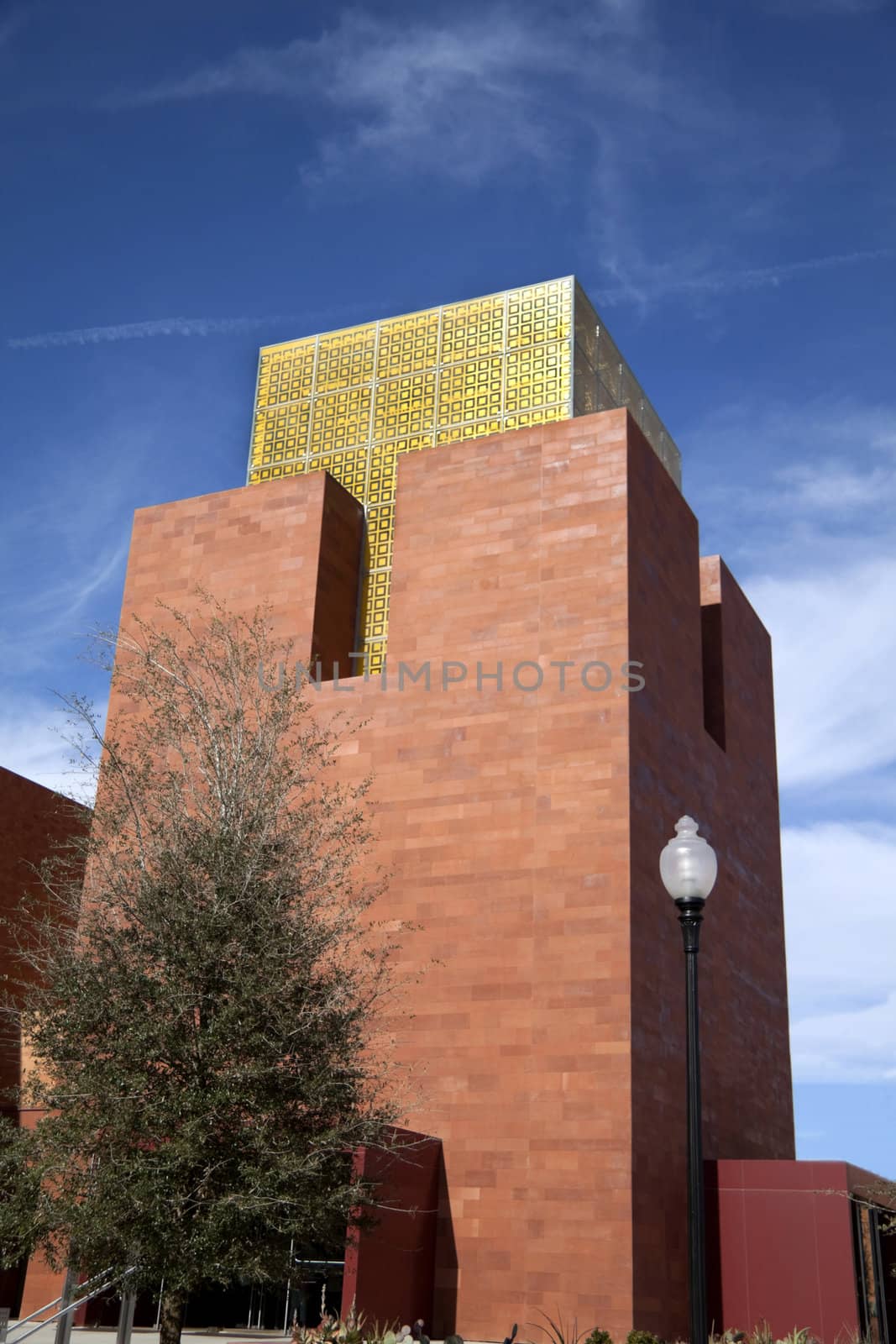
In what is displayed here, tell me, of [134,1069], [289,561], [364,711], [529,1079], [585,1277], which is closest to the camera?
[134,1069]

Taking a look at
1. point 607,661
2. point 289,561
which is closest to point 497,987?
point 607,661

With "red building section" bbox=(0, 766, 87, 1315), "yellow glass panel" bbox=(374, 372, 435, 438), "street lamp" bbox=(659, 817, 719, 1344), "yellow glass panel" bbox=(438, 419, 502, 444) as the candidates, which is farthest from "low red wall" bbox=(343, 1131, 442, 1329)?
"yellow glass panel" bbox=(374, 372, 435, 438)

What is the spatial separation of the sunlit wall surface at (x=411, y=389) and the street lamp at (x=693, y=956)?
18.6 m

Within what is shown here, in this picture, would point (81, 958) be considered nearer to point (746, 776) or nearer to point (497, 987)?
point (497, 987)

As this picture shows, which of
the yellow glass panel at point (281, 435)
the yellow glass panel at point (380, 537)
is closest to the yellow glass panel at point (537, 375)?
the yellow glass panel at point (380, 537)

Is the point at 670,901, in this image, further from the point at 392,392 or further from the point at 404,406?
the point at 392,392

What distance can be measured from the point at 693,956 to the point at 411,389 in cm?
2360

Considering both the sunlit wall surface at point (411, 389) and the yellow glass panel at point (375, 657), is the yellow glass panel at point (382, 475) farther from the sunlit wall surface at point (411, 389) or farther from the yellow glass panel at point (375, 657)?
the yellow glass panel at point (375, 657)

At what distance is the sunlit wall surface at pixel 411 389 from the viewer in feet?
100

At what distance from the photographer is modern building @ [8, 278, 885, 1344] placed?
71.5 ft

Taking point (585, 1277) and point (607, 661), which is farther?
point (607, 661)

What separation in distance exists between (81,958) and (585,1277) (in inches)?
387

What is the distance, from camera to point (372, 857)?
25172 millimetres

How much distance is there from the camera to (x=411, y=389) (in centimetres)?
3256
